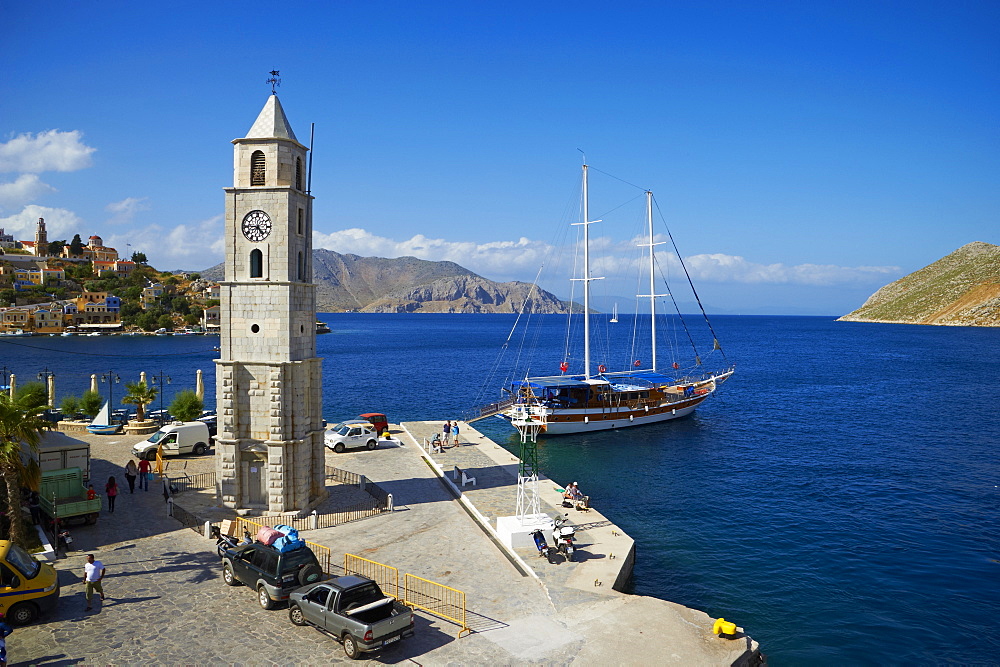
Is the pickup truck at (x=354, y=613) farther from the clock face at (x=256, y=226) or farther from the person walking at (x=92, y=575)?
the clock face at (x=256, y=226)

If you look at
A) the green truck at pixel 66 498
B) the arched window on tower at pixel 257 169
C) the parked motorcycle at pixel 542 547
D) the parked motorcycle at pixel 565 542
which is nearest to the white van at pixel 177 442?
the green truck at pixel 66 498

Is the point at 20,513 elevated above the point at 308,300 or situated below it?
below

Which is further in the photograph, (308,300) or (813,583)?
(308,300)

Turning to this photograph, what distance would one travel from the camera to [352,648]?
12.9 metres

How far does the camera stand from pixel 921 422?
50875 millimetres

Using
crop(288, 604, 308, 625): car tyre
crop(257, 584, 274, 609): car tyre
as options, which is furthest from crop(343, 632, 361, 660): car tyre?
crop(257, 584, 274, 609): car tyre

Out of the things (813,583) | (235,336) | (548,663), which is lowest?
(813,583)

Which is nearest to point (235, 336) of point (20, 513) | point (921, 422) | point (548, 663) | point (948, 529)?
point (20, 513)

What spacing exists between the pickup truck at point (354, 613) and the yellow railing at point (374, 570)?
2.36 metres

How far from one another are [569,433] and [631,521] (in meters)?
20.5

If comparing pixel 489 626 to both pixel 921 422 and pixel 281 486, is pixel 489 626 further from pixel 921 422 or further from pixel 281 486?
pixel 921 422

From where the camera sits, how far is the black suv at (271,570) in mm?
15180

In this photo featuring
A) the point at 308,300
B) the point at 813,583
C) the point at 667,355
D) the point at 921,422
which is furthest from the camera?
the point at 667,355

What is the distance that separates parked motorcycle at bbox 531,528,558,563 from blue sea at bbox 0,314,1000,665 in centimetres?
367
